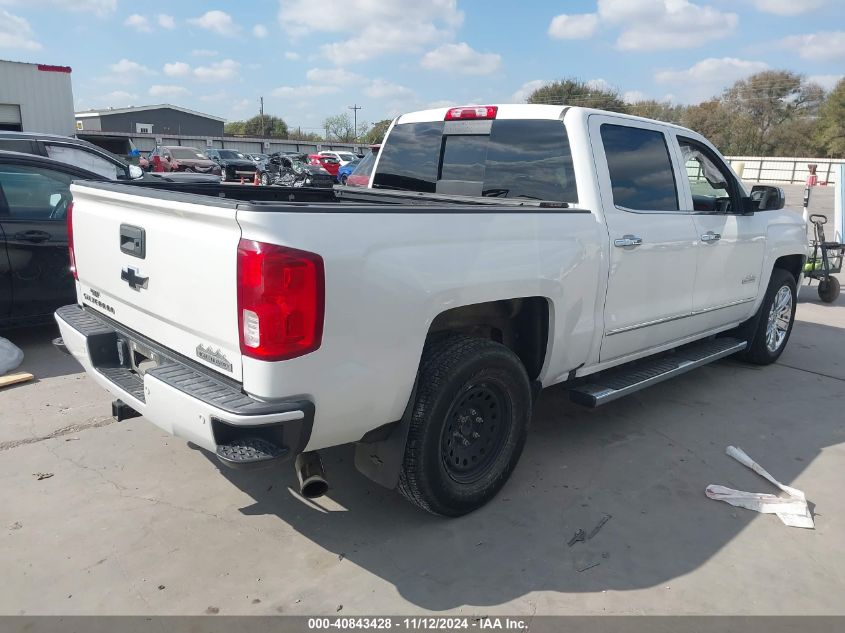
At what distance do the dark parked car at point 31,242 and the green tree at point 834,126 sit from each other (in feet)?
178

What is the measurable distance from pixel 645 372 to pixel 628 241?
1.02 m

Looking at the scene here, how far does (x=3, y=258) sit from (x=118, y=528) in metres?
3.34

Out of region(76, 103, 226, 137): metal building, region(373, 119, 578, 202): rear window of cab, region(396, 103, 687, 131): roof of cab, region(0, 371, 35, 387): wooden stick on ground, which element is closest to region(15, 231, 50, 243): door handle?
region(0, 371, 35, 387): wooden stick on ground

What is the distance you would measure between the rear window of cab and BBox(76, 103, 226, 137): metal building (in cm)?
6378

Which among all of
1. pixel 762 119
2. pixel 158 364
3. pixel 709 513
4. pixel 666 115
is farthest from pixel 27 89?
pixel 762 119

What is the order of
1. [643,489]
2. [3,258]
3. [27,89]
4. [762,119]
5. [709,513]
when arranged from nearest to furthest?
[709,513] < [643,489] < [3,258] < [27,89] < [762,119]

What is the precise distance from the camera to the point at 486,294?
2.99 meters

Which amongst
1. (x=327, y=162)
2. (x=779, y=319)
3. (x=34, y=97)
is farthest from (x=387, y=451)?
(x=327, y=162)

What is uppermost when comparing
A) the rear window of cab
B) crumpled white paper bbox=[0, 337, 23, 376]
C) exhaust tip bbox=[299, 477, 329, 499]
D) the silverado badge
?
the rear window of cab

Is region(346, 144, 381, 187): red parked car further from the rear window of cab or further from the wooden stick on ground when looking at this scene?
the wooden stick on ground

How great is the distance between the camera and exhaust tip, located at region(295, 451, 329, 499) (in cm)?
274

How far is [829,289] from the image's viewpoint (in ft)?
29.5
